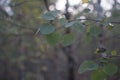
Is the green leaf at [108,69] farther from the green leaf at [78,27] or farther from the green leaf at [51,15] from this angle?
the green leaf at [51,15]

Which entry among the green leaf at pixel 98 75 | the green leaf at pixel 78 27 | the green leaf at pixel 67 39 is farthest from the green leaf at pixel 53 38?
the green leaf at pixel 98 75

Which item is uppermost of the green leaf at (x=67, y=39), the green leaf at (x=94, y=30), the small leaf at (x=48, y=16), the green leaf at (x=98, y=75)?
the small leaf at (x=48, y=16)

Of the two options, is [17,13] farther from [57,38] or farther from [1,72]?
[1,72]

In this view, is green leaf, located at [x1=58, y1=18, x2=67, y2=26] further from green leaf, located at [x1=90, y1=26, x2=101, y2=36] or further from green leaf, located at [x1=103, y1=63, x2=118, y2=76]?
green leaf, located at [x1=103, y1=63, x2=118, y2=76]

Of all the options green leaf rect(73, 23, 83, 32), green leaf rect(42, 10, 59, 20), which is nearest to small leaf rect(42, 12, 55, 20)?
green leaf rect(42, 10, 59, 20)

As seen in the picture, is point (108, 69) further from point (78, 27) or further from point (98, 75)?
point (78, 27)

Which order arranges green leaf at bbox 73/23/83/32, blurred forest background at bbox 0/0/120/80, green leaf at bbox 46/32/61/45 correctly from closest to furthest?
green leaf at bbox 73/23/83/32 < green leaf at bbox 46/32/61/45 < blurred forest background at bbox 0/0/120/80

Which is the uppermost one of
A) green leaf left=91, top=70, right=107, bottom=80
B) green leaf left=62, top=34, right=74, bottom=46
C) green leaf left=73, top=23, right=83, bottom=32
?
green leaf left=73, top=23, right=83, bottom=32

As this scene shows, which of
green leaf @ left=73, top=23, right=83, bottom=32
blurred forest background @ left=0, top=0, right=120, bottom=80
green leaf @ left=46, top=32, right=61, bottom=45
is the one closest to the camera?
green leaf @ left=73, top=23, right=83, bottom=32

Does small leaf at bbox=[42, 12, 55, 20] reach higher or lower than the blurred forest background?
higher

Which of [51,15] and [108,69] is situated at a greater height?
[51,15]

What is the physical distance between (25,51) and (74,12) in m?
4.61

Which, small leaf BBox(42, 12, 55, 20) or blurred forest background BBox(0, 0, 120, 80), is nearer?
small leaf BBox(42, 12, 55, 20)

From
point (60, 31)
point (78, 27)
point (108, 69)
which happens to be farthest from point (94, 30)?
point (60, 31)
